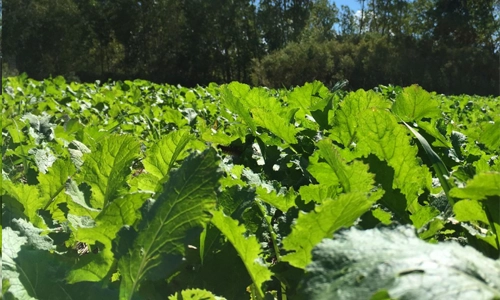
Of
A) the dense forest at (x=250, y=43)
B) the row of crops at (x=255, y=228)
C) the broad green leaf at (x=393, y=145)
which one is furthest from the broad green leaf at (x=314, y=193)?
the dense forest at (x=250, y=43)

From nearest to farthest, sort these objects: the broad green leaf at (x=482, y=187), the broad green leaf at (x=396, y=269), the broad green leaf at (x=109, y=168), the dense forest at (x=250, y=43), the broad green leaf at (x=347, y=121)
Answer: the broad green leaf at (x=396, y=269) < the broad green leaf at (x=482, y=187) < the broad green leaf at (x=109, y=168) < the broad green leaf at (x=347, y=121) < the dense forest at (x=250, y=43)

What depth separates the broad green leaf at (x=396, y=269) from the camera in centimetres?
43

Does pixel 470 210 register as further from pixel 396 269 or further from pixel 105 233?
pixel 105 233

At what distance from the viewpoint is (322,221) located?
0.63 metres

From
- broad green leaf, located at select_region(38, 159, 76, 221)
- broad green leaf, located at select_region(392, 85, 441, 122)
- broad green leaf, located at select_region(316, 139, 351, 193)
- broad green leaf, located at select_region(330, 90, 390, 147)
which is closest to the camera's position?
broad green leaf, located at select_region(316, 139, 351, 193)

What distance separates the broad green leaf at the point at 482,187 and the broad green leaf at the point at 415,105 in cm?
80

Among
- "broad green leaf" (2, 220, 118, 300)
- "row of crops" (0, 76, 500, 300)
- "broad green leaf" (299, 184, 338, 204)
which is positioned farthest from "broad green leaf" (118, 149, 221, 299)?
"broad green leaf" (299, 184, 338, 204)

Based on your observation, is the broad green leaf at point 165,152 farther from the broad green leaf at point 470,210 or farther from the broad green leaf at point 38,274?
the broad green leaf at point 470,210

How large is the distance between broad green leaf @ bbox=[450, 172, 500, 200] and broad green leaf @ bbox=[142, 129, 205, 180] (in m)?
0.54

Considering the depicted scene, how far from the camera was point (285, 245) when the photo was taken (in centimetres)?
64

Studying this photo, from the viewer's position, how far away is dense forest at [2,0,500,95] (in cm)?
3462

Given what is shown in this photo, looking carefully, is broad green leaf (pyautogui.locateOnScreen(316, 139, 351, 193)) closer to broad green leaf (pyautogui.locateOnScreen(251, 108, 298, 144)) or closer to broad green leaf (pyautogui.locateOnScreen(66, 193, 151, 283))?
broad green leaf (pyautogui.locateOnScreen(66, 193, 151, 283))

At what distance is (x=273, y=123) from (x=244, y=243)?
68 centimetres

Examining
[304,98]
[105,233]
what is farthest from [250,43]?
[105,233]
